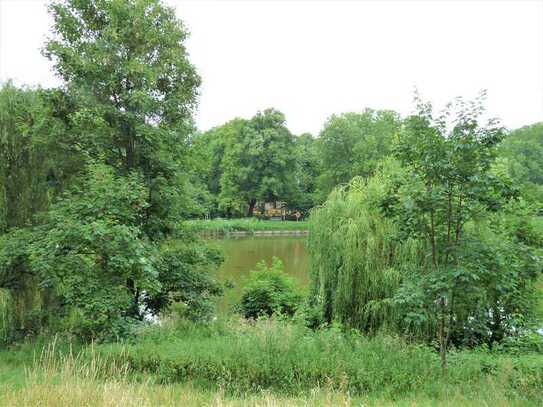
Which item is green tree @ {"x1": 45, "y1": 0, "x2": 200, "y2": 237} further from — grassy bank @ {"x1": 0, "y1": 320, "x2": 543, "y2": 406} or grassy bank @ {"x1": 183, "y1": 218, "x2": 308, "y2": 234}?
grassy bank @ {"x1": 183, "y1": 218, "x2": 308, "y2": 234}

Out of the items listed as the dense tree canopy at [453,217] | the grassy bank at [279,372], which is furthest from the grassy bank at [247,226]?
the dense tree canopy at [453,217]

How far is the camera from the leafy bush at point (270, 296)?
11.5 meters

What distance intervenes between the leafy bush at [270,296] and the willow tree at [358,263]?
178 cm

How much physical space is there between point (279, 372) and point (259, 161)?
127ft

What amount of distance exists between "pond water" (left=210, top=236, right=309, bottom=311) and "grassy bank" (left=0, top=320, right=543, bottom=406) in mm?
5355

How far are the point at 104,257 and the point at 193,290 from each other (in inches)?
80.1

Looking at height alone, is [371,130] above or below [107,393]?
above

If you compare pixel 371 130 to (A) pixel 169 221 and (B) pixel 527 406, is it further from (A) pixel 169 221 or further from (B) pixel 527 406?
(B) pixel 527 406

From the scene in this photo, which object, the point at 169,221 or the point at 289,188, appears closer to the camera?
the point at 169,221

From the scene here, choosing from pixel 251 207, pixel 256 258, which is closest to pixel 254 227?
pixel 251 207

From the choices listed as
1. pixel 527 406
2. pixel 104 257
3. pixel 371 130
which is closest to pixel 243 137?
pixel 371 130


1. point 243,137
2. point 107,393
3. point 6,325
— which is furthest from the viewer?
point 243,137

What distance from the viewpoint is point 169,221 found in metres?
8.34

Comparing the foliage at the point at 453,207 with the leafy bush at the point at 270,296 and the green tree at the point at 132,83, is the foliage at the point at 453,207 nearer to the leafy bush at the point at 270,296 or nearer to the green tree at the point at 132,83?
the green tree at the point at 132,83
